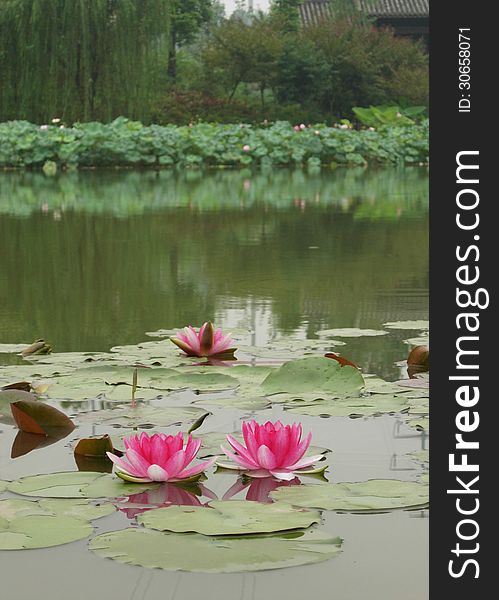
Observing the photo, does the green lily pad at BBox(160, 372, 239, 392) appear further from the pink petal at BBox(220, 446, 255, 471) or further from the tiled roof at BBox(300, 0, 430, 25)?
the tiled roof at BBox(300, 0, 430, 25)

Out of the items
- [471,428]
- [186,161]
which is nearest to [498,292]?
[471,428]

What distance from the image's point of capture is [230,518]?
1.47 metres

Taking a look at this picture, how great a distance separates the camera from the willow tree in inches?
584

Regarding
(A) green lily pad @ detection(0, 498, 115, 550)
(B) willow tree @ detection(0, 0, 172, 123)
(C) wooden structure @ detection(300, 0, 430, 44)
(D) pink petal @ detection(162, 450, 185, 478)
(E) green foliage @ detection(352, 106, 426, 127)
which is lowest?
(A) green lily pad @ detection(0, 498, 115, 550)

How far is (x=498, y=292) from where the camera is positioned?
37.9 inches

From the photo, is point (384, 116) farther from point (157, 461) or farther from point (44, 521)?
point (44, 521)

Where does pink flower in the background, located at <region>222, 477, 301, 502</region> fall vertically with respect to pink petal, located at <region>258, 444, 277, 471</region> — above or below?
below

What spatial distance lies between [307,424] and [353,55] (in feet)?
60.6

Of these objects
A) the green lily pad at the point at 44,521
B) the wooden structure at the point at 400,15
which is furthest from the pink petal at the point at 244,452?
the wooden structure at the point at 400,15

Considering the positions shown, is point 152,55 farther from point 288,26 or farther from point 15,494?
point 15,494

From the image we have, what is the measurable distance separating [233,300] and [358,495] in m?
2.11

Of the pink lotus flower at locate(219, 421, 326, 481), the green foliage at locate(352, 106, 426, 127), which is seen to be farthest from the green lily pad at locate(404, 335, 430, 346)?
the green foliage at locate(352, 106, 426, 127)

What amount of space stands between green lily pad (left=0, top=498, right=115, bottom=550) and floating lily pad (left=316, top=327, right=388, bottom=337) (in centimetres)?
143

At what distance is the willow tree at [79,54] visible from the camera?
14.8 meters
